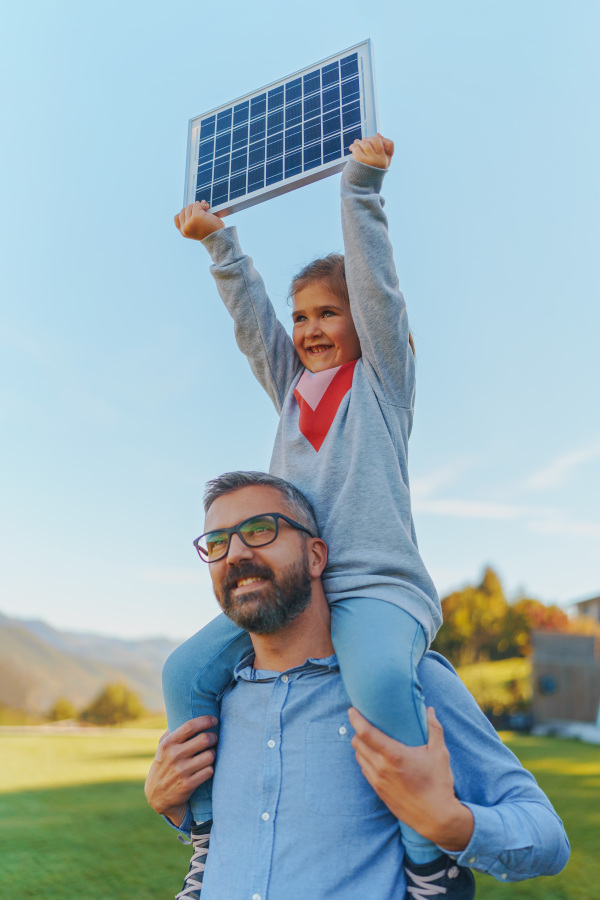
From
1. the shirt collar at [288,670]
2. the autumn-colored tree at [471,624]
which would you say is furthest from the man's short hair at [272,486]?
the autumn-colored tree at [471,624]

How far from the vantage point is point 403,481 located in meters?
1.72

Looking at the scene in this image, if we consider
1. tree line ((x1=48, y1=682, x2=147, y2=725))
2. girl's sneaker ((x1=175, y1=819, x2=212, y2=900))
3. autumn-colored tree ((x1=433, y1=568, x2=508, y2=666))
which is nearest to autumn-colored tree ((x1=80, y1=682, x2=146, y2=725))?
tree line ((x1=48, y1=682, x2=147, y2=725))

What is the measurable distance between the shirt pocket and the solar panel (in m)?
1.50

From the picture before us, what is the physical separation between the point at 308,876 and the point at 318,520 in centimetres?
77

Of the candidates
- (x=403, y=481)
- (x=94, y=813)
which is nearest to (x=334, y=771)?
(x=403, y=481)

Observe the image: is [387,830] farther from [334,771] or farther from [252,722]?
[252,722]

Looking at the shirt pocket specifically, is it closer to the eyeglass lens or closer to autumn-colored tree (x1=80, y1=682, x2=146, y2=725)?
the eyeglass lens

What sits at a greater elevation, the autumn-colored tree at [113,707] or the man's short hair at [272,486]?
the man's short hair at [272,486]

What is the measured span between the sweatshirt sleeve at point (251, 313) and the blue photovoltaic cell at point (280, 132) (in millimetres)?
183

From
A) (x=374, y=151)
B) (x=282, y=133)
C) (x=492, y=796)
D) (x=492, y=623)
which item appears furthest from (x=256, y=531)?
(x=492, y=623)

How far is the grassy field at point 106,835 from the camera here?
4.36 metres

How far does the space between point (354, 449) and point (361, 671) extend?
554 mm

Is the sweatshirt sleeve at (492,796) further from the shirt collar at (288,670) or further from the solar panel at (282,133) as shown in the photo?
the solar panel at (282,133)

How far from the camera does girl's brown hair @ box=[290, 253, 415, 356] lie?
193cm
